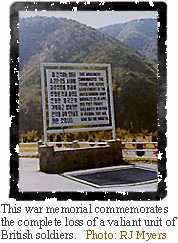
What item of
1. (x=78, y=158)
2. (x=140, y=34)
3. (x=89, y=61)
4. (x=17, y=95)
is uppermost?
(x=140, y=34)

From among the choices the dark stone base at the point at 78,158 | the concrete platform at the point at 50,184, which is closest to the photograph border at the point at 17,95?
the concrete platform at the point at 50,184

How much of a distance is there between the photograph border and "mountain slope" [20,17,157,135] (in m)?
0.04

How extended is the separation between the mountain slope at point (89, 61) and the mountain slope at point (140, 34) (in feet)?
0.15

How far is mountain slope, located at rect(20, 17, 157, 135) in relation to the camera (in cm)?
291

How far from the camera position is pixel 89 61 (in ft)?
9.69

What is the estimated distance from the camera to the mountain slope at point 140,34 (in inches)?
115

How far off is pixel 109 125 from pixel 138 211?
571 mm

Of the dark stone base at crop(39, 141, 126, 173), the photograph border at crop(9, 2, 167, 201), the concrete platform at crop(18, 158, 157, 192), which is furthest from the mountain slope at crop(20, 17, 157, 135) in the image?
the concrete platform at crop(18, 158, 157, 192)

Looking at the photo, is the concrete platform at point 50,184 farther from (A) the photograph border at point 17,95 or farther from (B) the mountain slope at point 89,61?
(B) the mountain slope at point 89,61

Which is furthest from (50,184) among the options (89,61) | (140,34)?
(140,34)

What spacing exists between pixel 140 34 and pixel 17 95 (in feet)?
2.86

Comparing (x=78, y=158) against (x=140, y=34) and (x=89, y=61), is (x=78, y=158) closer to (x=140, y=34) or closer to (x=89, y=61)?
(x=89, y=61)

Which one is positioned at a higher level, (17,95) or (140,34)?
(140,34)

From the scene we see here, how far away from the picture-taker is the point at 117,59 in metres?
2.97
